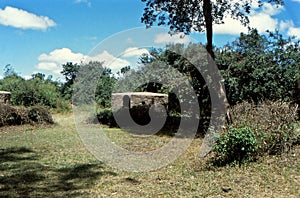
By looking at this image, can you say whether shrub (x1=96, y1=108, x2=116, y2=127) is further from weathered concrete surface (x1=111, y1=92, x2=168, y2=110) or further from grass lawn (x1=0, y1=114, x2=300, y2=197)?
grass lawn (x1=0, y1=114, x2=300, y2=197)

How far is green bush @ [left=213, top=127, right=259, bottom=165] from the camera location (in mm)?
5871

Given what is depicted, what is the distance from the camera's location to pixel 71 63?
28078 mm

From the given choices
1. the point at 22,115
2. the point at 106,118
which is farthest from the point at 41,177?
the point at 106,118

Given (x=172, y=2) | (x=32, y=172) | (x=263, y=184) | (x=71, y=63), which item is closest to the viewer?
(x=263, y=184)

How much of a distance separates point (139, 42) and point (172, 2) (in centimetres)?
327

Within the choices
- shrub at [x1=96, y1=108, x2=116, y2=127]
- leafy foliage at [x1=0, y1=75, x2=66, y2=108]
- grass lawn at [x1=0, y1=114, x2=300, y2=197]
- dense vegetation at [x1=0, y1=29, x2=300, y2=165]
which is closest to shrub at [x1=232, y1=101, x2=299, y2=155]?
dense vegetation at [x1=0, y1=29, x2=300, y2=165]

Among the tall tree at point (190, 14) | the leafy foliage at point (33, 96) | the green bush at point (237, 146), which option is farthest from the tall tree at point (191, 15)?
the leafy foliage at point (33, 96)

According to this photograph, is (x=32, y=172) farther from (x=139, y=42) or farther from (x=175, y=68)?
(x=175, y=68)

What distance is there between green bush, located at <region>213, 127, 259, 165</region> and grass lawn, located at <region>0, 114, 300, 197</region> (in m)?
0.23

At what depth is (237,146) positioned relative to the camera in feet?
19.6

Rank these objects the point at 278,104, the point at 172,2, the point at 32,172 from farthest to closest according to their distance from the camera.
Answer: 1. the point at 172,2
2. the point at 278,104
3. the point at 32,172

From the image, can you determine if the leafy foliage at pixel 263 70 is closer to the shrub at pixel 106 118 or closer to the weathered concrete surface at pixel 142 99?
the weathered concrete surface at pixel 142 99

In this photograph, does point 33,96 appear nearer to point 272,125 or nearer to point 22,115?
point 22,115

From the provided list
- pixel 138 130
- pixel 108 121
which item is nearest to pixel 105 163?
pixel 138 130
